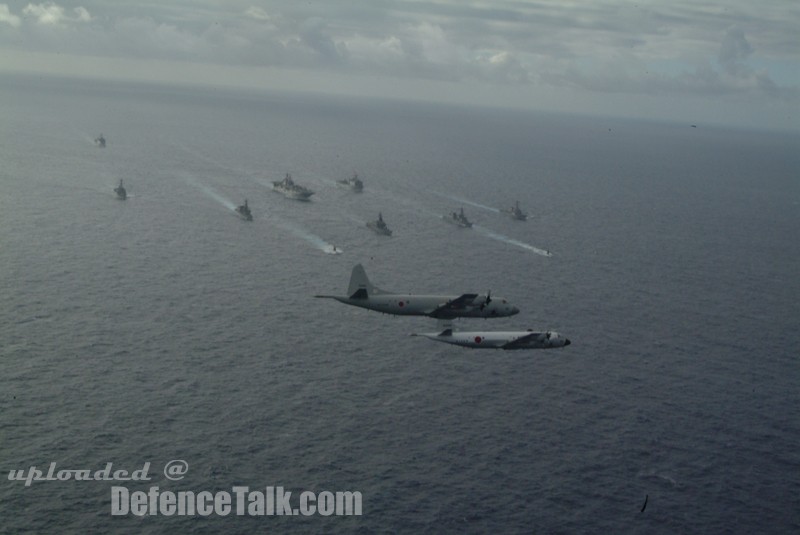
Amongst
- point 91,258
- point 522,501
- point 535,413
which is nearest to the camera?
point 522,501

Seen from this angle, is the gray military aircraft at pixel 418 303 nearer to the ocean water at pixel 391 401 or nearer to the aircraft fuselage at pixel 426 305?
the aircraft fuselage at pixel 426 305

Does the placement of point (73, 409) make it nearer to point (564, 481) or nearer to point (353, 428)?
point (353, 428)

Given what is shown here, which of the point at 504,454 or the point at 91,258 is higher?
the point at 91,258

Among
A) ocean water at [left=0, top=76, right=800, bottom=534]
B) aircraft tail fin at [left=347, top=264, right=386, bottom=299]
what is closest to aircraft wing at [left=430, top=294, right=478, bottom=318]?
aircraft tail fin at [left=347, top=264, right=386, bottom=299]

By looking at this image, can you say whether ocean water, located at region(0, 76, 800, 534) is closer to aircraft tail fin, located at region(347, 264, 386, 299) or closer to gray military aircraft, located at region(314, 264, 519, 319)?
gray military aircraft, located at region(314, 264, 519, 319)

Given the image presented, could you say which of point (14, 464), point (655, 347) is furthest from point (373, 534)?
point (655, 347)

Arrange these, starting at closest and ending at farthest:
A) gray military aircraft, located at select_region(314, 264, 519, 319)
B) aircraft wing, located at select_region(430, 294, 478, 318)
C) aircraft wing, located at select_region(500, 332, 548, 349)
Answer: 1. aircraft wing, located at select_region(430, 294, 478, 318)
2. gray military aircraft, located at select_region(314, 264, 519, 319)
3. aircraft wing, located at select_region(500, 332, 548, 349)

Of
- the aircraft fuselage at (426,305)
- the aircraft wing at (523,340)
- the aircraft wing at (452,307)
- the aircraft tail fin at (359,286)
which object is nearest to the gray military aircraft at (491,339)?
the aircraft wing at (523,340)
